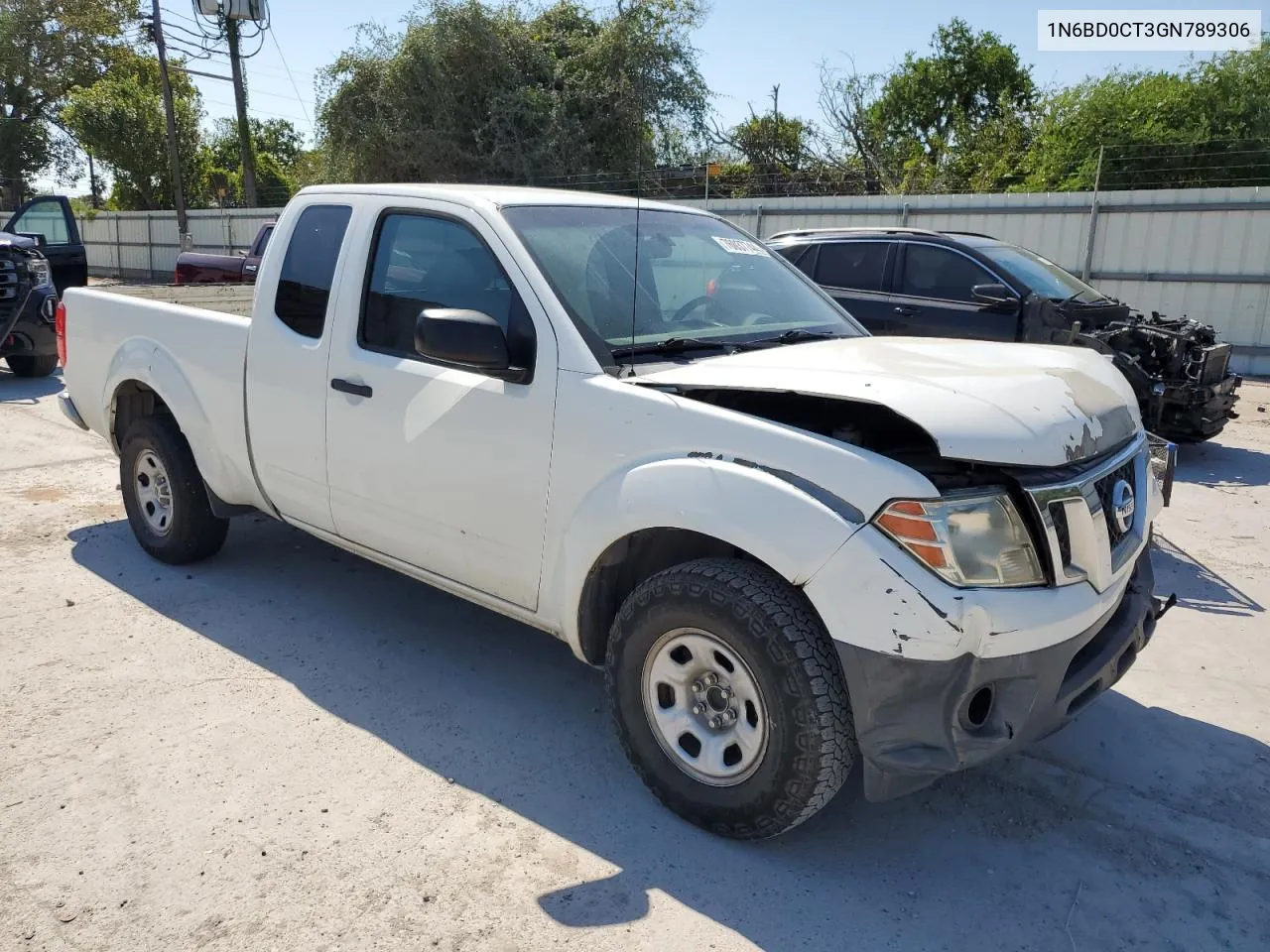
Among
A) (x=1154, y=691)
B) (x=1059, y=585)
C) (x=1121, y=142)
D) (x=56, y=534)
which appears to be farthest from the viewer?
(x=1121, y=142)

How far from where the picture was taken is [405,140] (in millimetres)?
24734

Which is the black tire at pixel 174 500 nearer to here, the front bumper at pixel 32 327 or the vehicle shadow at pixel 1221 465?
the front bumper at pixel 32 327

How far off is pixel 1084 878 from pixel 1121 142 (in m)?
21.0

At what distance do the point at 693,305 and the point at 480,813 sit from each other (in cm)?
198

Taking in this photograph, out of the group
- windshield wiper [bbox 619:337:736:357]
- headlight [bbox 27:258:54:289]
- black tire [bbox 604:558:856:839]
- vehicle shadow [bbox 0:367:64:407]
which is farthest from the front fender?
headlight [bbox 27:258:54:289]

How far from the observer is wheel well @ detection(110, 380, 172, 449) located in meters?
5.45

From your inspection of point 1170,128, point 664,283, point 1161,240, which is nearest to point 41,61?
point 1170,128

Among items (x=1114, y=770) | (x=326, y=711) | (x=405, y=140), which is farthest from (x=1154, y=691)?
(x=405, y=140)

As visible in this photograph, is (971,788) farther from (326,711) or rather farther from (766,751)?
(326,711)

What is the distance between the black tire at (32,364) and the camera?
12.0 meters

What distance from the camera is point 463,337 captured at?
3293mm

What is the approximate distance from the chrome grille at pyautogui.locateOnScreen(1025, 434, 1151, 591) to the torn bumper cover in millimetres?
192

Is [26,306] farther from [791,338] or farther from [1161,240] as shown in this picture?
[1161,240]

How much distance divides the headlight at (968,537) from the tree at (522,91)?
22.2 m
